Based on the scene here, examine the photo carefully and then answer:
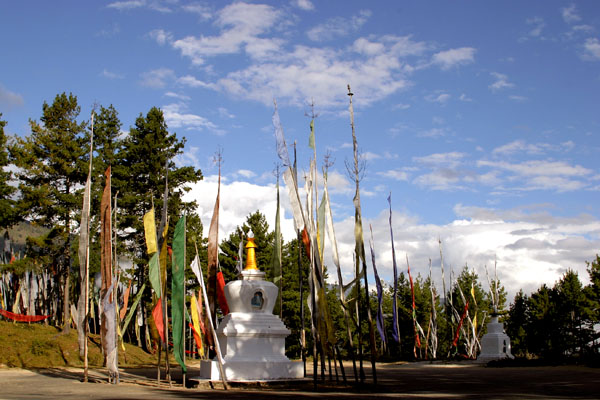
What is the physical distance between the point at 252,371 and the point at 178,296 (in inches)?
154

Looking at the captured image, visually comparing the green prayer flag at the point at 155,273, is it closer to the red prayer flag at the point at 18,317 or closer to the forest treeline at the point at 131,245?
the forest treeline at the point at 131,245

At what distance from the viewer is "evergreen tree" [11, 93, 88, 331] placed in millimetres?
37219

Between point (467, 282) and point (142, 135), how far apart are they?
131 feet

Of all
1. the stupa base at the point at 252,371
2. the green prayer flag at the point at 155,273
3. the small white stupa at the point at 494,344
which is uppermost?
the green prayer flag at the point at 155,273

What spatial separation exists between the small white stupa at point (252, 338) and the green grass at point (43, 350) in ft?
53.2

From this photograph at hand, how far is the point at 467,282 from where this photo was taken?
206 feet

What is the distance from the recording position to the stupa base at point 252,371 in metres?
18.3

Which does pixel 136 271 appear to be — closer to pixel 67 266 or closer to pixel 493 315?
pixel 67 266

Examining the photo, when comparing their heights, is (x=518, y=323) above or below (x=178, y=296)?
below

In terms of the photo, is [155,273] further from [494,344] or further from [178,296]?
[494,344]

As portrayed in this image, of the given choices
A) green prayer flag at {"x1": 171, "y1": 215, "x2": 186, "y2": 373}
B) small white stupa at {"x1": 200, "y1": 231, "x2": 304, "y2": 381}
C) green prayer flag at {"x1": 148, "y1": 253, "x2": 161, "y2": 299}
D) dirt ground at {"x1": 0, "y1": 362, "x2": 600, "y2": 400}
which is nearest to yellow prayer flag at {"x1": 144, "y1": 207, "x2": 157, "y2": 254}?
green prayer flag at {"x1": 148, "y1": 253, "x2": 161, "y2": 299}

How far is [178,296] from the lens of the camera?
56.1 ft

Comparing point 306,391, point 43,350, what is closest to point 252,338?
point 306,391

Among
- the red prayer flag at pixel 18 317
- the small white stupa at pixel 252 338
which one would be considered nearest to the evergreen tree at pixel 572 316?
the small white stupa at pixel 252 338
